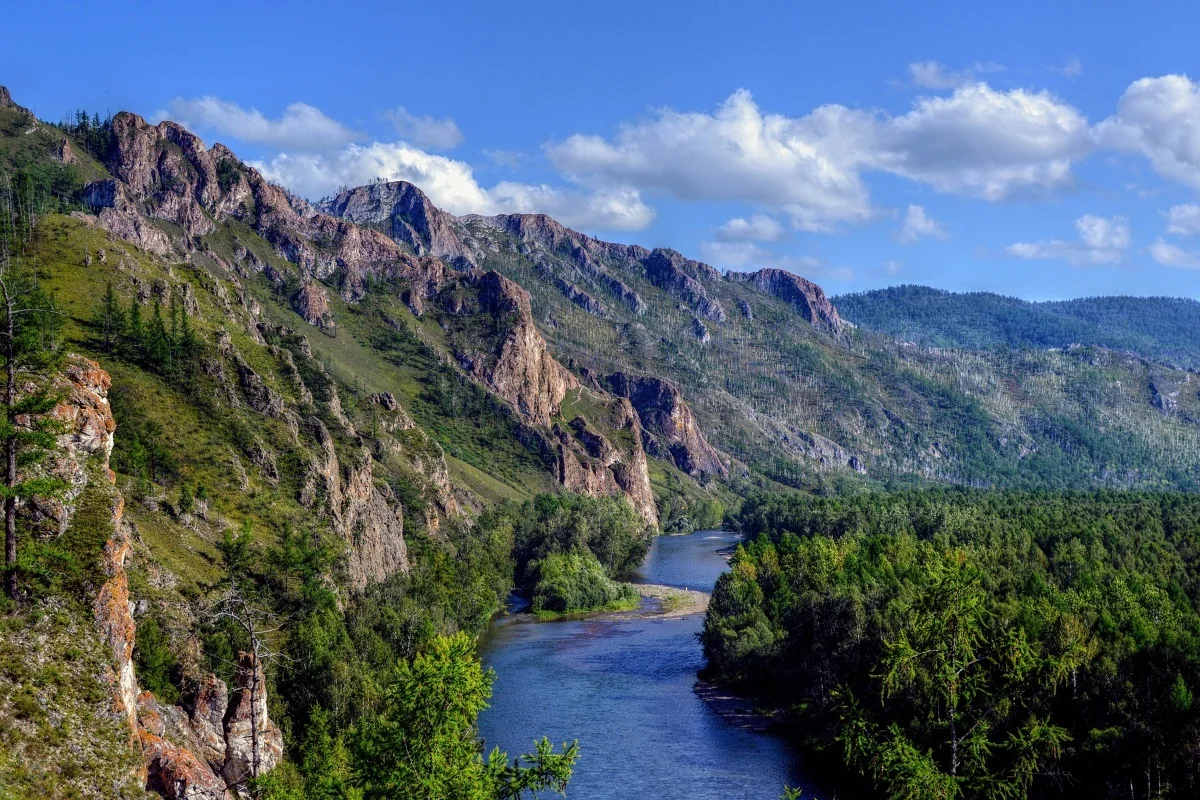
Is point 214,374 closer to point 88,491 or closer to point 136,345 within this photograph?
point 136,345

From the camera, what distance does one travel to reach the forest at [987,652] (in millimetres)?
31109

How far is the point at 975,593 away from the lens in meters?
32.4

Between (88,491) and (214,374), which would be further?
(214,374)

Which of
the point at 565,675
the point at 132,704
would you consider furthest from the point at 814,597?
the point at 132,704

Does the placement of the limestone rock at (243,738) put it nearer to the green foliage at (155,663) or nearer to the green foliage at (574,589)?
the green foliage at (155,663)

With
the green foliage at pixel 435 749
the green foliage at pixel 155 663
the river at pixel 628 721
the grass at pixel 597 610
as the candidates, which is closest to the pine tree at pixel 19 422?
the green foliage at pixel 155 663

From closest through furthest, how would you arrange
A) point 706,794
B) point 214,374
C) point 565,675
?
point 706,794 < point 565,675 < point 214,374

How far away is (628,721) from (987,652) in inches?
2432

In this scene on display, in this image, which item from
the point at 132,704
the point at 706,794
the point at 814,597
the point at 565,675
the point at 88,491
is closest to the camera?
the point at 132,704

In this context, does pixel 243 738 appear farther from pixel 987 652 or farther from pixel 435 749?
pixel 987 652

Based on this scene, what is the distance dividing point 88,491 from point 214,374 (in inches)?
Answer: 2859

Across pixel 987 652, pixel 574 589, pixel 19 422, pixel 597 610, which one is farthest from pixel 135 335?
pixel 987 652

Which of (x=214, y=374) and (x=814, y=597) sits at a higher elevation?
(x=214, y=374)

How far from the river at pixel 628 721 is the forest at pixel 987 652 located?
652cm
